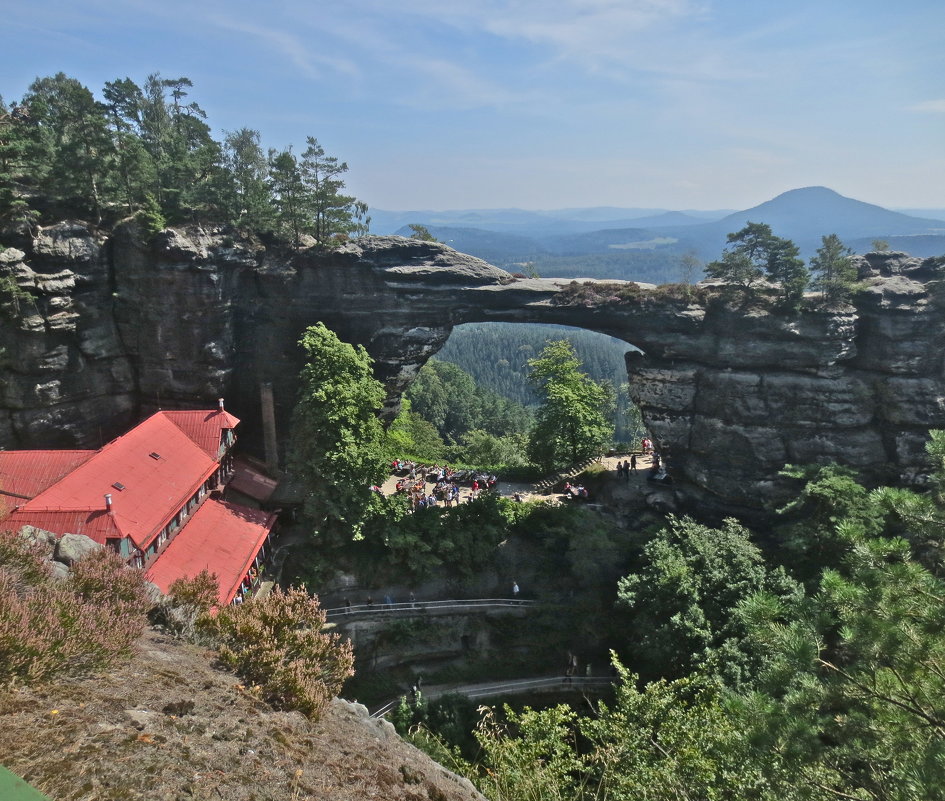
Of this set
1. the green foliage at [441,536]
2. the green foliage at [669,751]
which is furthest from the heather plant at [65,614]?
the green foliage at [441,536]

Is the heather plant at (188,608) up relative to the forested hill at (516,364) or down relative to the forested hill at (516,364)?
up

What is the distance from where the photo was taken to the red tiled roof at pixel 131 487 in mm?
18203

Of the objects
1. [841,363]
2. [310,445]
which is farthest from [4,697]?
[841,363]

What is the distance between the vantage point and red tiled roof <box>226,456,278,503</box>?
1040 inches

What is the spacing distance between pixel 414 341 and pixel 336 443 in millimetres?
7990

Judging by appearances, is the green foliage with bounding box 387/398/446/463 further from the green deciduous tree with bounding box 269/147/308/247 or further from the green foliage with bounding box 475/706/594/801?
the green foliage with bounding box 475/706/594/801

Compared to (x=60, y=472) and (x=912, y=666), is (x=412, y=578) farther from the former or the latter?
(x=912, y=666)

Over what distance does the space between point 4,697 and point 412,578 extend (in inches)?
717

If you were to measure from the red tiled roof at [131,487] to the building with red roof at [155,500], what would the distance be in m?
0.03

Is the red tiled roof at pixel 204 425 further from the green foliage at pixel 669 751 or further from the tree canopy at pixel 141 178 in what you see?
the green foliage at pixel 669 751

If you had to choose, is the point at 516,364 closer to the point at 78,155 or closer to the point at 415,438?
the point at 415,438

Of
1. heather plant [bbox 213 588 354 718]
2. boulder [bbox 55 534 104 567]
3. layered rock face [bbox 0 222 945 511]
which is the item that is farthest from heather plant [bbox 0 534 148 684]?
layered rock face [bbox 0 222 945 511]

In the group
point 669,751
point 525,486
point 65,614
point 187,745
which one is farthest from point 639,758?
point 525,486

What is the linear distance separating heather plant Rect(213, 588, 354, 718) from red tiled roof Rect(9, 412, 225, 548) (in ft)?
31.0
